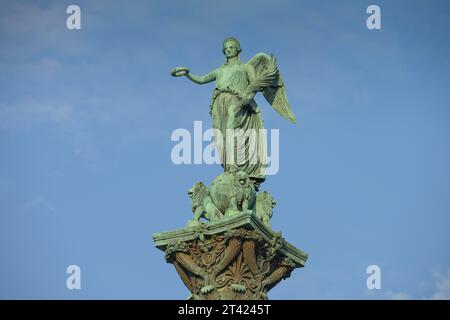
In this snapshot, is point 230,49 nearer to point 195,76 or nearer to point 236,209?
point 195,76

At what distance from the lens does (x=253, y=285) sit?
69.6m

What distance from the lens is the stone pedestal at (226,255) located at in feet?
227

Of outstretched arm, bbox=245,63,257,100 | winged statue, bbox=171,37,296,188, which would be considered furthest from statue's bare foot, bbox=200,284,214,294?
outstretched arm, bbox=245,63,257,100

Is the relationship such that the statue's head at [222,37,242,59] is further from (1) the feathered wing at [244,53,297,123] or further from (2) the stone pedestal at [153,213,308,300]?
(2) the stone pedestal at [153,213,308,300]

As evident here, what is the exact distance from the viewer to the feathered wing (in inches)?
2867

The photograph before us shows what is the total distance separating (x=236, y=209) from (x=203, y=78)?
19.4 feet

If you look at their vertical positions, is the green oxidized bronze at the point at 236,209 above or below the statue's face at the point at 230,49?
below

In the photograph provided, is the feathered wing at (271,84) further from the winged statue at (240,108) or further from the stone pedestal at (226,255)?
the stone pedestal at (226,255)

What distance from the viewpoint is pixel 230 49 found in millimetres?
73375

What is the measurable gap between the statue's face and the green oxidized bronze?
0.12ft

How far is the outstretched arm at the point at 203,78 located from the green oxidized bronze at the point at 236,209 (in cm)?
4

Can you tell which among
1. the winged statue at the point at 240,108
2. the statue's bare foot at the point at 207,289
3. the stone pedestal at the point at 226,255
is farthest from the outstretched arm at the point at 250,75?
the statue's bare foot at the point at 207,289

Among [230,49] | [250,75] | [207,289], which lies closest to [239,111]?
[250,75]
